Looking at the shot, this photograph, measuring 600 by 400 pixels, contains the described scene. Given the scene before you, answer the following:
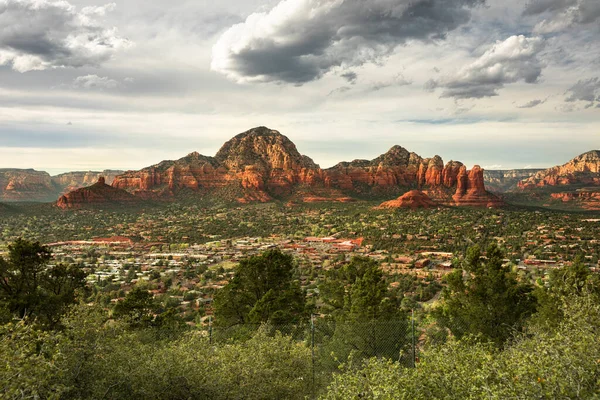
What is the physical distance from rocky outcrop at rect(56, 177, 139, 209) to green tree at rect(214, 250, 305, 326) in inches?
4989

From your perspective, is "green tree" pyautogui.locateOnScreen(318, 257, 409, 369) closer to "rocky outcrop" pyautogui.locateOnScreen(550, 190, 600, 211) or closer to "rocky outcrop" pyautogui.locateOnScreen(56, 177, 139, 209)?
"rocky outcrop" pyautogui.locateOnScreen(56, 177, 139, 209)

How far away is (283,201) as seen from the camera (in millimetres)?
149000

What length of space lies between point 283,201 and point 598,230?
98.2 metres

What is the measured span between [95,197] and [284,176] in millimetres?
→ 71855

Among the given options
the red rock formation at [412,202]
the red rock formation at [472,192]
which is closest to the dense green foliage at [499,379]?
the red rock formation at [412,202]

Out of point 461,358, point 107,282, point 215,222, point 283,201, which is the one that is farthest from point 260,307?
point 283,201

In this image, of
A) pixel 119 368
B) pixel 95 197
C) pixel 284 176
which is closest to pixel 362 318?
pixel 119 368

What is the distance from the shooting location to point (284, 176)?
540ft

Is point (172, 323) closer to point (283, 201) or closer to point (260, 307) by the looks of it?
point (260, 307)

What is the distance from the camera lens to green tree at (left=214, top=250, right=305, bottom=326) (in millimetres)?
20028

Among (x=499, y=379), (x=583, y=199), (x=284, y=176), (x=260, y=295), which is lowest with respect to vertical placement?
(x=260, y=295)

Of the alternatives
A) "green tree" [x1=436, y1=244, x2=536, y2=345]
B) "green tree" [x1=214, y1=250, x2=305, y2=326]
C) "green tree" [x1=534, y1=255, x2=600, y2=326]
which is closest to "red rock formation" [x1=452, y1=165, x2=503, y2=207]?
"green tree" [x1=534, y1=255, x2=600, y2=326]

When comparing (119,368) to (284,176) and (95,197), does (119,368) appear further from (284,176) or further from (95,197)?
(284,176)

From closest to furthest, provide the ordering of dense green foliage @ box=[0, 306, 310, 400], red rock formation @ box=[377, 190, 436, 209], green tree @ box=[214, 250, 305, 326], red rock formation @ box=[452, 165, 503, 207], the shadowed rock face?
1. dense green foliage @ box=[0, 306, 310, 400]
2. green tree @ box=[214, 250, 305, 326]
3. red rock formation @ box=[377, 190, 436, 209]
4. red rock formation @ box=[452, 165, 503, 207]
5. the shadowed rock face
